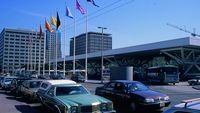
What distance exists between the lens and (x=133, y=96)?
13.2 m

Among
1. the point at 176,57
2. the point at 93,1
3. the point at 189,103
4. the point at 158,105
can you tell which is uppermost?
the point at 93,1

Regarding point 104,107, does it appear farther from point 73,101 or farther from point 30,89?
point 30,89

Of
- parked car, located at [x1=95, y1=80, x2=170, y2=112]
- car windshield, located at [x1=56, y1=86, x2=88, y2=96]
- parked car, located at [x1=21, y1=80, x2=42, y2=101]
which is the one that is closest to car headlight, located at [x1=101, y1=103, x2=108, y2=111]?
car windshield, located at [x1=56, y1=86, x2=88, y2=96]

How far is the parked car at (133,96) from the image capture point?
1283cm

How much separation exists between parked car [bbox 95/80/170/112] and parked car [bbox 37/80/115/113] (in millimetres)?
2471

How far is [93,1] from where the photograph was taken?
36.2 meters

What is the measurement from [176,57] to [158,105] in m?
50.9

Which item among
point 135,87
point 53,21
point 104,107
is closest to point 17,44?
point 53,21

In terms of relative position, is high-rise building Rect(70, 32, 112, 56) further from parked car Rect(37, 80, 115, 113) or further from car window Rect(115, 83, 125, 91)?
parked car Rect(37, 80, 115, 113)

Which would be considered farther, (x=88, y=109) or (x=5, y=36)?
(x=5, y=36)

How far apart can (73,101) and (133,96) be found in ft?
12.2

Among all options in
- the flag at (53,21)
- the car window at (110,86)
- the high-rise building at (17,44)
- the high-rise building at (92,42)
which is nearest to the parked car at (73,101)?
the car window at (110,86)

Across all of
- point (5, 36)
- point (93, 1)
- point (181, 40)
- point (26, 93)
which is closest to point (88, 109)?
point (26, 93)

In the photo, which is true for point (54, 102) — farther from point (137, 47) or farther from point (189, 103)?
point (137, 47)
